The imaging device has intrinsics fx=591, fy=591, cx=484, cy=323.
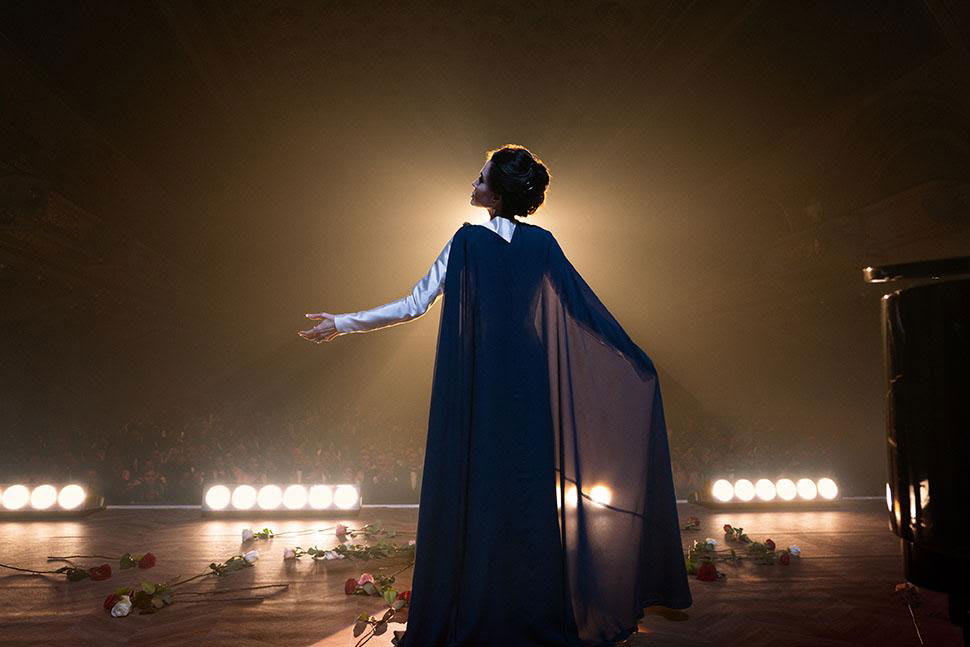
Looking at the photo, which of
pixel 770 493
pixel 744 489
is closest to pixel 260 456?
pixel 744 489

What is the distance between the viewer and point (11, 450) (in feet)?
20.3

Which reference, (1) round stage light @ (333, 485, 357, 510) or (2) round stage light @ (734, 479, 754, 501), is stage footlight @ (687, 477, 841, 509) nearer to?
(2) round stage light @ (734, 479, 754, 501)

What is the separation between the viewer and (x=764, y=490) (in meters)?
5.73

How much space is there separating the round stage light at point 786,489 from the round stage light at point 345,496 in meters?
4.06

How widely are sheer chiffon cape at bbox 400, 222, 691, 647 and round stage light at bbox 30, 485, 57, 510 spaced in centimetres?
456

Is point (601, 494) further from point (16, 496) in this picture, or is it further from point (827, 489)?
point (16, 496)

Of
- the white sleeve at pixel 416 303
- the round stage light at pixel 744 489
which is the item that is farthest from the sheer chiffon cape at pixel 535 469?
the round stage light at pixel 744 489

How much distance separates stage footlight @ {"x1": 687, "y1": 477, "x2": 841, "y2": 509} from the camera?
222 inches

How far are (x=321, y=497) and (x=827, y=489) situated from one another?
15.9 ft

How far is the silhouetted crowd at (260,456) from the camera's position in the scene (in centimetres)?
586

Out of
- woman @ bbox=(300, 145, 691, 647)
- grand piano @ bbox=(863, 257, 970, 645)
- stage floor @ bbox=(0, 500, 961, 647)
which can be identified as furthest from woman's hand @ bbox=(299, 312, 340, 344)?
grand piano @ bbox=(863, 257, 970, 645)

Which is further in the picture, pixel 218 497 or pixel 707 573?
pixel 218 497

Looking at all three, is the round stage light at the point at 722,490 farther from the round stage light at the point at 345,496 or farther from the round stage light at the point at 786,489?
the round stage light at the point at 345,496

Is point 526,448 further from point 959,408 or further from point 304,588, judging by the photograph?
point 304,588
